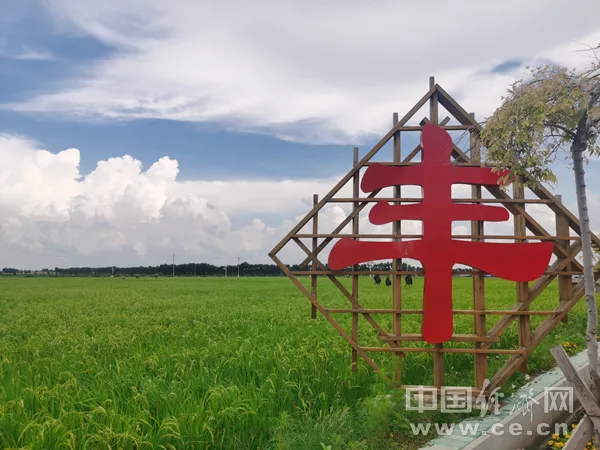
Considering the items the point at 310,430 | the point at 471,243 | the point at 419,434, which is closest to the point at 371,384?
the point at 419,434

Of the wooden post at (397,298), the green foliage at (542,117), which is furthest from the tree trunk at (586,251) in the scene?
the wooden post at (397,298)

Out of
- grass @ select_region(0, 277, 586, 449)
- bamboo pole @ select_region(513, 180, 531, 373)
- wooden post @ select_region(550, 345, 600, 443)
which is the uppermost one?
bamboo pole @ select_region(513, 180, 531, 373)

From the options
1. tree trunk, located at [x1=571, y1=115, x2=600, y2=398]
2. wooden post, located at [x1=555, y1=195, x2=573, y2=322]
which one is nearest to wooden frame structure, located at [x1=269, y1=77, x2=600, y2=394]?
wooden post, located at [x1=555, y1=195, x2=573, y2=322]

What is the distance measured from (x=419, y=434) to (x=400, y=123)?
3477 millimetres

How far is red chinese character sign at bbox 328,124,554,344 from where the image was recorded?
552 centimetres

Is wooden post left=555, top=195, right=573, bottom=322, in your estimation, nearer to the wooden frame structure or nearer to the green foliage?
the wooden frame structure

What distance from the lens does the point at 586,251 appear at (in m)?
4.82

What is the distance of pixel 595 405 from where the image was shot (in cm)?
439

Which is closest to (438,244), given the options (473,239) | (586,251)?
(473,239)

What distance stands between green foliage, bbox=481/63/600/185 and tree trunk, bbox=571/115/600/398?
0.06 metres

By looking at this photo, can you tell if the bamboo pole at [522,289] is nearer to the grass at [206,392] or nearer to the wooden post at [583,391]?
the grass at [206,392]

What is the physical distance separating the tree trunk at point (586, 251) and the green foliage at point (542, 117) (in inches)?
2.5

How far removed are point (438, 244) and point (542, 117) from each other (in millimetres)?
1771

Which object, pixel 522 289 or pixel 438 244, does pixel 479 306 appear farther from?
pixel 438 244
